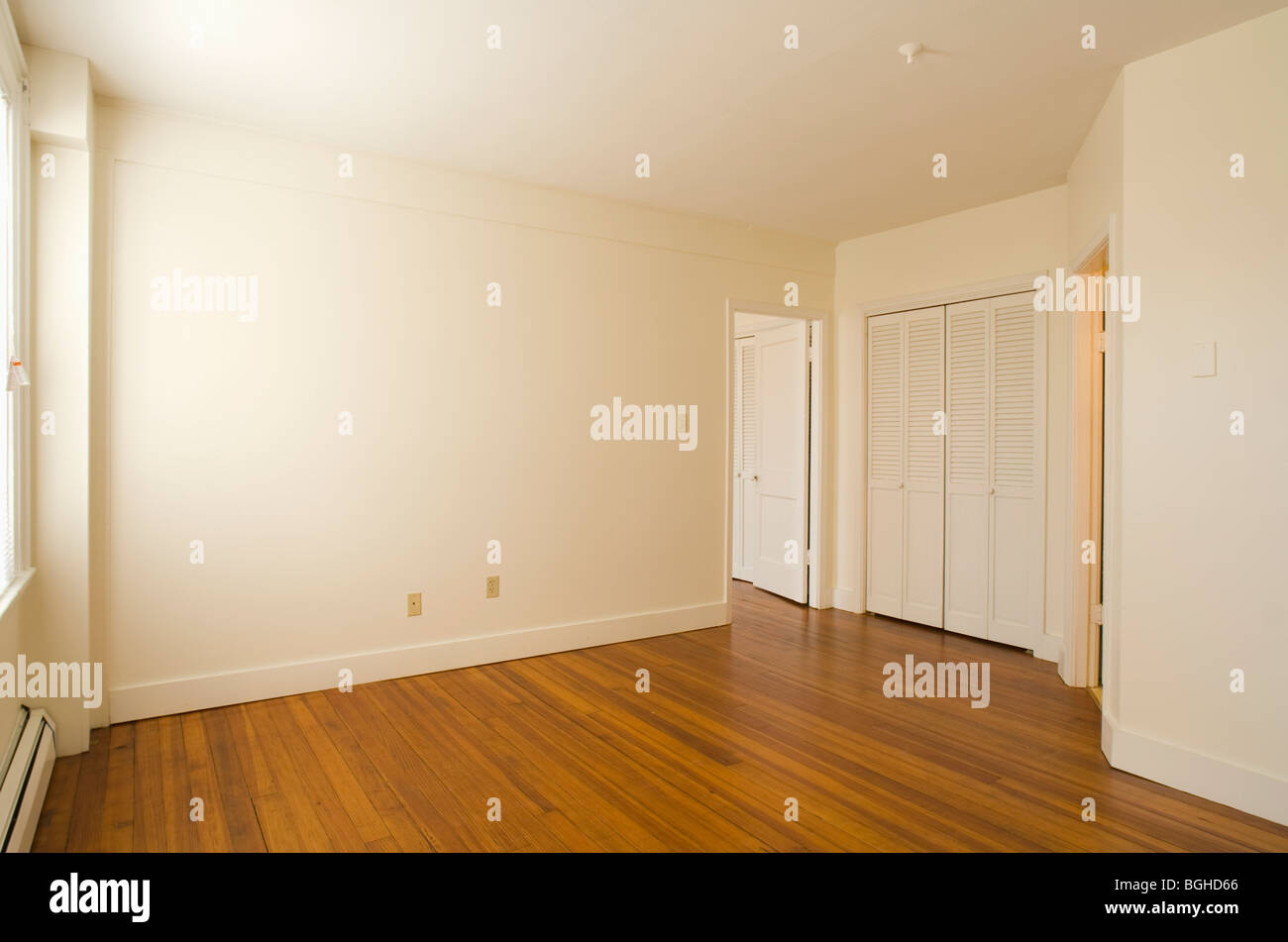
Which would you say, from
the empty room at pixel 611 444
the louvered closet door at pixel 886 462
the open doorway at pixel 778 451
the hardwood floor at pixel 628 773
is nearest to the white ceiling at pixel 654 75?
the empty room at pixel 611 444

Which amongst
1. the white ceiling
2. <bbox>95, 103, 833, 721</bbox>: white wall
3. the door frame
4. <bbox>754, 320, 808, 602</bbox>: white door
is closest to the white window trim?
the white ceiling

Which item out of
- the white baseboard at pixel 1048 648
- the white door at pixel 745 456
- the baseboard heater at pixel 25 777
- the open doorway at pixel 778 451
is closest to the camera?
the baseboard heater at pixel 25 777

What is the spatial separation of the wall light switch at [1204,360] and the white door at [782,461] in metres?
2.95

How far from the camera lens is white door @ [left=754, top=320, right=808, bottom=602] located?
5555 millimetres

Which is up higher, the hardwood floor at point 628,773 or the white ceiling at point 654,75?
the white ceiling at point 654,75

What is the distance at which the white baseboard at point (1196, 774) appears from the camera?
2463 millimetres

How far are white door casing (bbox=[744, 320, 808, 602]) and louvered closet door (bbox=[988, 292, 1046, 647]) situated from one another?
1359 mm

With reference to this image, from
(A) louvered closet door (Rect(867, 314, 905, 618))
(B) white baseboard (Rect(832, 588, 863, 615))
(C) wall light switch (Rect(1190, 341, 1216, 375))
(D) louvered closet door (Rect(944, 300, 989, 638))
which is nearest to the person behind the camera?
→ (C) wall light switch (Rect(1190, 341, 1216, 375))

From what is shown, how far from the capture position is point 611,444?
15.1ft

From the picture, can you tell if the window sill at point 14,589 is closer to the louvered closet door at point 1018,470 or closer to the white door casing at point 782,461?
the white door casing at point 782,461

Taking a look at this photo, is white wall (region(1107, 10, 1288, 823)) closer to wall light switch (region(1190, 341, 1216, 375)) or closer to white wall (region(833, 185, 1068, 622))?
wall light switch (region(1190, 341, 1216, 375))

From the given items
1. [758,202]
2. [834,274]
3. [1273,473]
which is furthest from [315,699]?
[834,274]
